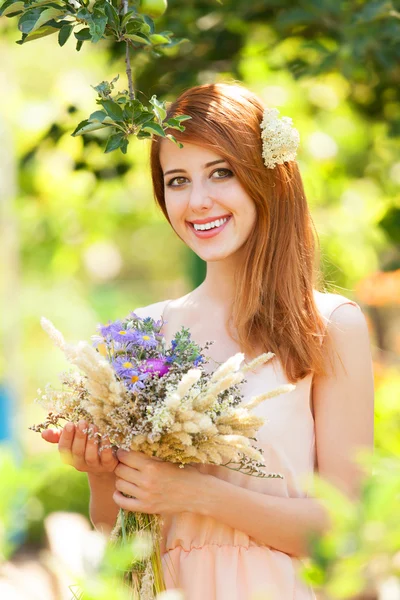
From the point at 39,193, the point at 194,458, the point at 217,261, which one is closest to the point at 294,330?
the point at 217,261

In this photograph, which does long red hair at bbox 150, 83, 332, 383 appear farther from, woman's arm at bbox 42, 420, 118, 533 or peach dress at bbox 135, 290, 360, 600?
woman's arm at bbox 42, 420, 118, 533

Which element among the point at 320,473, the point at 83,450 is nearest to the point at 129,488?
the point at 83,450

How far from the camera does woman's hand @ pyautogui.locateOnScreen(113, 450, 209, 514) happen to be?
5.54 feet

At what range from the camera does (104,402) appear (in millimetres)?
1500

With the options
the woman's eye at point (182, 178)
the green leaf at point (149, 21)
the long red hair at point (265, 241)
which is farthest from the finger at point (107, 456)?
the green leaf at point (149, 21)

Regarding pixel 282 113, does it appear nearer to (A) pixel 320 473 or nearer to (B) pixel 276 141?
(B) pixel 276 141

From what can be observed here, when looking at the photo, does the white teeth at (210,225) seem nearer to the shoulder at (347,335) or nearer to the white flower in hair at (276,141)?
the white flower in hair at (276,141)

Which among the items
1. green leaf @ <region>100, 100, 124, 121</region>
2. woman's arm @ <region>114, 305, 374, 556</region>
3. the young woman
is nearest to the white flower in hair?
the young woman

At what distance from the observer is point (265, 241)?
6.91ft

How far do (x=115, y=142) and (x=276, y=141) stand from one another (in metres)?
0.65

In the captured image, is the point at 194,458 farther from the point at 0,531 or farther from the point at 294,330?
the point at 0,531

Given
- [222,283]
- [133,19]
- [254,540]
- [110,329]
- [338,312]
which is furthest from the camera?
[222,283]

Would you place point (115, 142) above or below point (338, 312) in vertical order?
above

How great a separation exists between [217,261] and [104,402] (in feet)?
2.75
